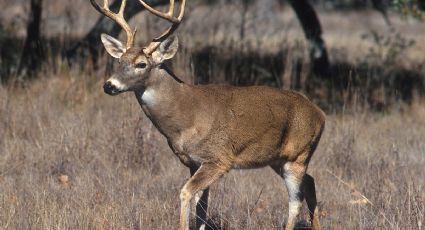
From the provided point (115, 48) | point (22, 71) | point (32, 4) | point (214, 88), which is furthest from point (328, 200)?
point (32, 4)

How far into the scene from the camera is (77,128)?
929cm

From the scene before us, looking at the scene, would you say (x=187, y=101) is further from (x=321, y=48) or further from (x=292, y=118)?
(x=321, y=48)

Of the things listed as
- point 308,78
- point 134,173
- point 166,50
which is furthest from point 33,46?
point 166,50

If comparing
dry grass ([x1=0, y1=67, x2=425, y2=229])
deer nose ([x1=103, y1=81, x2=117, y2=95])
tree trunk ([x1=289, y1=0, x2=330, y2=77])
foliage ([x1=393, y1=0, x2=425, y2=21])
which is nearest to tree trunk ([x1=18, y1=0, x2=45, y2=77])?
dry grass ([x1=0, y1=67, x2=425, y2=229])

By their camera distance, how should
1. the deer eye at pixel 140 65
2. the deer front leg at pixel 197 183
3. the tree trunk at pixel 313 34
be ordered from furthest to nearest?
the tree trunk at pixel 313 34
the deer eye at pixel 140 65
the deer front leg at pixel 197 183

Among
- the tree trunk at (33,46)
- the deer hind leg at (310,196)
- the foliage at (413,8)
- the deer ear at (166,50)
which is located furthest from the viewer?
the tree trunk at (33,46)

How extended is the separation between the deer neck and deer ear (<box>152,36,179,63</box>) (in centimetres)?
8

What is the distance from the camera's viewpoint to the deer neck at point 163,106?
658 centimetres

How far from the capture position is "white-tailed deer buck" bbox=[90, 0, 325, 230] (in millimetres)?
6492

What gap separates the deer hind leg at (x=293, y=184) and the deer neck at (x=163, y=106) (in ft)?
2.91

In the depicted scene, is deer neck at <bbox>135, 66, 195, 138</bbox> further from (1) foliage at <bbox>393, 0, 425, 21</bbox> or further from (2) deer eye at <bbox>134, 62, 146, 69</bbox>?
(1) foliage at <bbox>393, 0, 425, 21</bbox>

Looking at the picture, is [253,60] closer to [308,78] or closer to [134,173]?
[308,78]

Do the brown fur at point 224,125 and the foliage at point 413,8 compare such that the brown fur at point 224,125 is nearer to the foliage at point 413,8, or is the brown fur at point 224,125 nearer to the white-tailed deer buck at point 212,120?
the white-tailed deer buck at point 212,120

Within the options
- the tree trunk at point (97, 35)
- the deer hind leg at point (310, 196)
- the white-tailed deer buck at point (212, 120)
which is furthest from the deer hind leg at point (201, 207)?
the tree trunk at point (97, 35)
